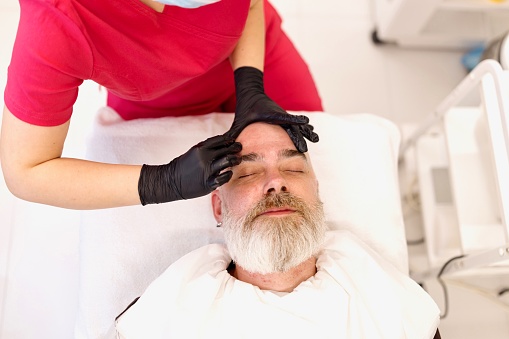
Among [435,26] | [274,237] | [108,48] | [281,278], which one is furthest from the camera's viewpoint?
[435,26]

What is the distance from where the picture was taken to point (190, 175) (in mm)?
1070

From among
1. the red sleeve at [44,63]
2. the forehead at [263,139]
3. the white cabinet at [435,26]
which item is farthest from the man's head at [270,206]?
the white cabinet at [435,26]

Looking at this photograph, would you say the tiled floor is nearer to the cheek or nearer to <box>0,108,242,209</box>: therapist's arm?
the cheek

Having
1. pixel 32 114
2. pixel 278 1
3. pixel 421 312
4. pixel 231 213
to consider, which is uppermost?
pixel 278 1

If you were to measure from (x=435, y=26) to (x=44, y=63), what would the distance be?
180 centimetres

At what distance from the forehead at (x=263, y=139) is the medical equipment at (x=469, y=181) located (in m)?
0.53

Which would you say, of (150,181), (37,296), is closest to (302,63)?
(150,181)

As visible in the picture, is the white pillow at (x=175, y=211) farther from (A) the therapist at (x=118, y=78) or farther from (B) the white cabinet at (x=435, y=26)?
(B) the white cabinet at (x=435, y=26)

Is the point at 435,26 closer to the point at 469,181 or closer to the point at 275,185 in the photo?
the point at 469,181

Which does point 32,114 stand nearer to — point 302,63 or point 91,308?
point 91,308

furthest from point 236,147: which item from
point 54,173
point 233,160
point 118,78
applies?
point 54,173

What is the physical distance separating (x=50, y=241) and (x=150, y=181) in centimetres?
85

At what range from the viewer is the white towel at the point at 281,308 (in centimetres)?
118

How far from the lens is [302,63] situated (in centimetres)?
163
